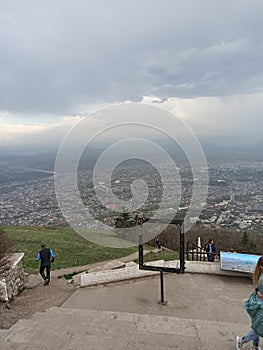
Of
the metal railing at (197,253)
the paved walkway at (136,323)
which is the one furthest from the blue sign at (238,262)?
the metal railing at (197,253)

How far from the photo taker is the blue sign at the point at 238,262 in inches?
385

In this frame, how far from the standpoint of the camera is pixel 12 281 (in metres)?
8.17

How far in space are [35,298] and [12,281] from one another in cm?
84

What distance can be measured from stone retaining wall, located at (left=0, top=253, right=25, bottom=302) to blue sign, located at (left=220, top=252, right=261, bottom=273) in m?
6.69

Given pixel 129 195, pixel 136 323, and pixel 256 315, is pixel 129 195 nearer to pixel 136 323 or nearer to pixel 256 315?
pixel 136 323

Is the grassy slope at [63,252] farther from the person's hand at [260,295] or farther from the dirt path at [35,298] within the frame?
the person's hand at [260,295]

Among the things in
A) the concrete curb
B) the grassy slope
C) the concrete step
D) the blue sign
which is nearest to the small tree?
the concrete curb

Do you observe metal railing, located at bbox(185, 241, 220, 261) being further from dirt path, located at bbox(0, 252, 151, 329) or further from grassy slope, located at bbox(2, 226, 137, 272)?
dirt path, located at bbox(0, 252, 151, 329)

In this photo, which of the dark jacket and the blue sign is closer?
the dark jacket

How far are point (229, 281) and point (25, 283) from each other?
22.4 ft

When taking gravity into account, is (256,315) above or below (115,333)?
above

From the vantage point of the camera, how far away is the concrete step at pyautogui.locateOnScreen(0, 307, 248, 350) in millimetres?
4371

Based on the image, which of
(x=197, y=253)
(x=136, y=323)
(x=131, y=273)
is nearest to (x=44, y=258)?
(x=131, y=273)

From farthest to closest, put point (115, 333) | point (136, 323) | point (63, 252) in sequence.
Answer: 1. point (63, 252)
2. point (136, 323)
3. point (115, 333)
